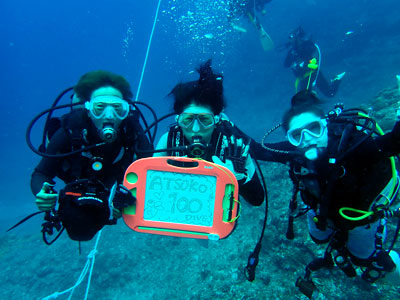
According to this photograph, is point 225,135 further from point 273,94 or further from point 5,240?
point 273,94

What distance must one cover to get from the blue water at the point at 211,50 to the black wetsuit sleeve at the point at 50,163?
1504 mm

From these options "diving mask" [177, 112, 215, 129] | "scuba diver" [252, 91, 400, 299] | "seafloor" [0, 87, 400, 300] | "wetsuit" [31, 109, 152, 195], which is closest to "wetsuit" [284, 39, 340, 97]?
"seafloor" [0, 87, 400, 300]

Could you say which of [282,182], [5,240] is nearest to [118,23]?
[5,240]

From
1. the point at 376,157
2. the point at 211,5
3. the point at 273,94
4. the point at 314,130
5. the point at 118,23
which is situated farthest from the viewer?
the point at 118,23

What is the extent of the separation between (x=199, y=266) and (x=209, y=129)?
486 centimetres

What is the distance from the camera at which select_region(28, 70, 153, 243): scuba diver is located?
218 centimetres

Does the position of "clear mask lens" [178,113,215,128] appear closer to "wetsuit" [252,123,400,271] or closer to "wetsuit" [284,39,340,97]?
"wetsuit" [252,123,400,271]

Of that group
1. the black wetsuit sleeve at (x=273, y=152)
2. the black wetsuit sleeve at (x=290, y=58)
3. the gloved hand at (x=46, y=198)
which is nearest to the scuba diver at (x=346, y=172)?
the black wetsuit sleeve at (x=273, y=152)

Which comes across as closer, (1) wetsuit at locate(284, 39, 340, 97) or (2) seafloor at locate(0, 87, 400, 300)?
(2) seafloor at locate(0, 87, 400, 300)

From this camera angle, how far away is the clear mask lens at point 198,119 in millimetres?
2566

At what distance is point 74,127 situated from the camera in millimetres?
2875

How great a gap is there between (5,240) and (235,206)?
1600 centimetres

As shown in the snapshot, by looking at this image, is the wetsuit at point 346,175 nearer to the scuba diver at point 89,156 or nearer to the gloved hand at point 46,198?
the scuba diver at point 89,156

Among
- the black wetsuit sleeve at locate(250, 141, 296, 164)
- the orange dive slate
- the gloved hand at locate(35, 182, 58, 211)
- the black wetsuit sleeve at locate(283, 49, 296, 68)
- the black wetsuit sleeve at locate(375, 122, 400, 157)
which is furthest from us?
the black wetsuit sleeve at locate(283, 49, 296, 68)
